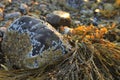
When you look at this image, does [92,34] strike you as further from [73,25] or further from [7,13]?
[7,13]

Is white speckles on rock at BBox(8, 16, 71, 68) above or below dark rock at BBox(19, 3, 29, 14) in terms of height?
above

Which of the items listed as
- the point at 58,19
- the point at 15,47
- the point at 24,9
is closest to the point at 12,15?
the point at 24,9

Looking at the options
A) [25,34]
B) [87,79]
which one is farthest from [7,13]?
[87,79]

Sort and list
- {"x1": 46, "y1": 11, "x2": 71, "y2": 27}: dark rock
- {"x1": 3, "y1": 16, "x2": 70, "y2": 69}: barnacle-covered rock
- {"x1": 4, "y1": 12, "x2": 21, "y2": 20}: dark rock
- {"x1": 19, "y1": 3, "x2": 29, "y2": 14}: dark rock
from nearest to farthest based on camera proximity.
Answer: {"x1": 3, "y1": 16, "x2": 70, "y2": 69}: barnacle-covered rock → {"x1": 46, "y1": 11, "x2": 71, "y2": 27}: dark rock → {"x1": 4, "y1": 12, "x2": 21, "y2": 20}: dark rock → {"x1": 19, "y1": 3, "x2": 29, "y2": 14}: dark rock

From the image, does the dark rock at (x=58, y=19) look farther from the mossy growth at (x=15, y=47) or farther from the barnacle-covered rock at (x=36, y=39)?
the mossy growth at (x=15, y=47)

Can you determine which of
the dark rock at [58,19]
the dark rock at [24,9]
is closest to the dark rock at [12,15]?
the dark rock at [24,9]

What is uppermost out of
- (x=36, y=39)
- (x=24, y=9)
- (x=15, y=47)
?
(x=36, y=39)

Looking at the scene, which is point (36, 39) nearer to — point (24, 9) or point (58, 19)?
point (58, 19)

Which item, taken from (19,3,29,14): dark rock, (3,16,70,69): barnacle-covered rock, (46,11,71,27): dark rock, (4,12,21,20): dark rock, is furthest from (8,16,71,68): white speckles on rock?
(19,3,29,14): dark rock

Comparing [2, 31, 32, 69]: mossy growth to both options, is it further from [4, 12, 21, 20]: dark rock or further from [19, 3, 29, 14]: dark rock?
[19, 3, 29, 14]: dark rock
